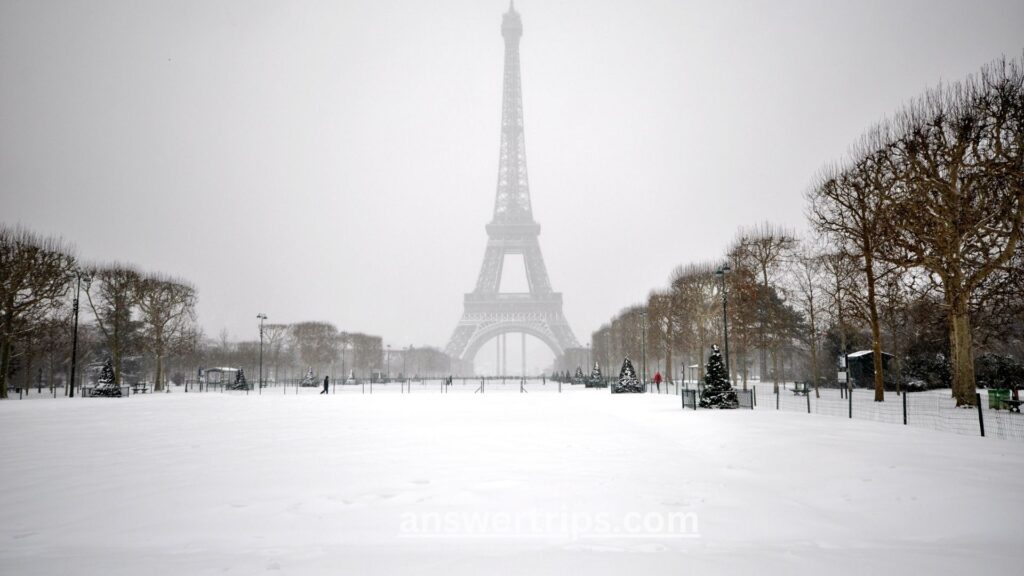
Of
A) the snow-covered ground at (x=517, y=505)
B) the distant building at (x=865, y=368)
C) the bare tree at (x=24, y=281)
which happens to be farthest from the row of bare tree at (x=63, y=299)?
the distant building at (x=865, y=368)

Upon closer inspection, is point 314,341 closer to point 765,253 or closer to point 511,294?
point 511,294

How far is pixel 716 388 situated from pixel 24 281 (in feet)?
130

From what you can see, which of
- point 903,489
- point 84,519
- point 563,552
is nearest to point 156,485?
point 84,519

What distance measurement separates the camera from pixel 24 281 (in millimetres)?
32969

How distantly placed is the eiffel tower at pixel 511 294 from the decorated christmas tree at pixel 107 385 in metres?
49.6

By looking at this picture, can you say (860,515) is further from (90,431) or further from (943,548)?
(90,431)

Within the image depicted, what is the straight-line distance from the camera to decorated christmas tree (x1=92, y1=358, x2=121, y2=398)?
1371 inches

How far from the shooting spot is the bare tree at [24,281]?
31.6 meters

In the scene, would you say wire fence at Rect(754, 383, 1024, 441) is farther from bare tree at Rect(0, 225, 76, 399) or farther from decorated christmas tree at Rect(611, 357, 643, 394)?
bare tree at Rect(0, 225, 76, 399)

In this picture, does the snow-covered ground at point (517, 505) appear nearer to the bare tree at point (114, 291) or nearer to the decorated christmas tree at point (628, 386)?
the decorated christmas tree at point (628, 386)

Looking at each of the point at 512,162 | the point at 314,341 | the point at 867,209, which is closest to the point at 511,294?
the point at 512,162

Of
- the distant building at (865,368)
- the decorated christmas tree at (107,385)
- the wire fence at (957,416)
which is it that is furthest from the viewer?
the distant building at (865,368)

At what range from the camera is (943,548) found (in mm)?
5461

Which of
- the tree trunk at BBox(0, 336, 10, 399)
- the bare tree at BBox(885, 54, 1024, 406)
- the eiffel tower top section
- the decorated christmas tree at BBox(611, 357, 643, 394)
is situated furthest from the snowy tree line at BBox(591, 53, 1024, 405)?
the eiffel tower top section
